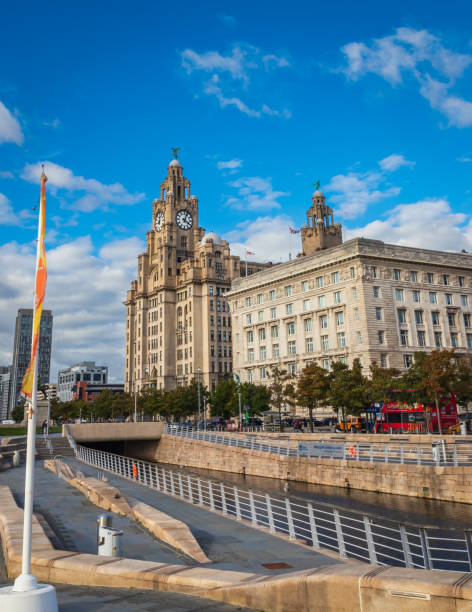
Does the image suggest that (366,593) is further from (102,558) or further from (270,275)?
(270,275)

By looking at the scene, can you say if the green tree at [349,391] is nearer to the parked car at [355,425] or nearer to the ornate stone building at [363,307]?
the parked car at [355,425]

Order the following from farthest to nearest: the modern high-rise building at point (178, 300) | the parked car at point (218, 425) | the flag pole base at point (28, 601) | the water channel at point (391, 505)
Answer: the modern high-rise building at point (178, 300), the parked car at point (218, 425), the water channel at point (391, 505), the flag pole base at point (28, 601)

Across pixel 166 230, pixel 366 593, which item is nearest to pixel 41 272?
pixel 366 593

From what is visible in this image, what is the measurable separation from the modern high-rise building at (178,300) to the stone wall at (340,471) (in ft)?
194

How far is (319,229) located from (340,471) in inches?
3857

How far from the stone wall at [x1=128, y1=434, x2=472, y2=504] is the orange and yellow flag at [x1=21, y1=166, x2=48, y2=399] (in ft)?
82.5

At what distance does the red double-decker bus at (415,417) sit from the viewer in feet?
164

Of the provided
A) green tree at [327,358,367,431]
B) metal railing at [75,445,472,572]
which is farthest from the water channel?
green tree at [327,358,367,431]

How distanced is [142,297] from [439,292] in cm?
7561

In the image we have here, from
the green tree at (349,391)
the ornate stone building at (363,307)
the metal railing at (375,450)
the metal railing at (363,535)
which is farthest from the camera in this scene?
the ornate stone building at (363,307)

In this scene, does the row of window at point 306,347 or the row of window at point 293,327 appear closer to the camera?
the row of window at point 306,347

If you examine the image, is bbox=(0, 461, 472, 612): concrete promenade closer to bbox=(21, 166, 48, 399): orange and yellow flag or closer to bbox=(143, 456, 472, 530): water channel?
bbox=(21, 166, 48, 399): orange and yellow flag

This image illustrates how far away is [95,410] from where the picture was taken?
115688 mm

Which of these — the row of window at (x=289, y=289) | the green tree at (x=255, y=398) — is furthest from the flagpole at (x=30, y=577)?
the row of window at (x=289, y=289)
